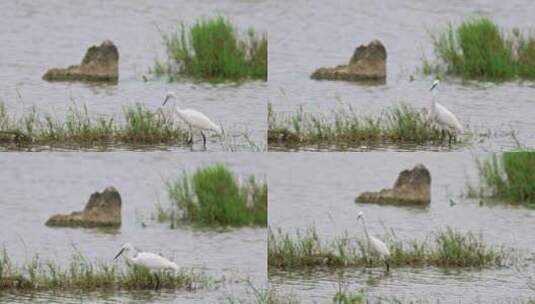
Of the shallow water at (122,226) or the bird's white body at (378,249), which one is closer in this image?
the bird's white body at (378,249)

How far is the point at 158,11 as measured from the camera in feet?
102

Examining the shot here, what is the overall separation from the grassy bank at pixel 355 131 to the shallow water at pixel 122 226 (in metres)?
1.32

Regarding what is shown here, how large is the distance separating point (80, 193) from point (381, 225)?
5157mm

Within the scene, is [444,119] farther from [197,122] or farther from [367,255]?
[197,122]

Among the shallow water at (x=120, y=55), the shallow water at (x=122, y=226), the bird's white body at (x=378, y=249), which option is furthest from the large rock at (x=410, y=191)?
the bird's white body at (x=378, y=249)

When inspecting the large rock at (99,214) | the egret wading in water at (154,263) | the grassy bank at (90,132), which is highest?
the grassy bank at (90,132)

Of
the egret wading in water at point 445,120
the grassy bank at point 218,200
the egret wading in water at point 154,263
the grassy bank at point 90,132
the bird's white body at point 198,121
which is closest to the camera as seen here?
the egret wading in water at point 154,263

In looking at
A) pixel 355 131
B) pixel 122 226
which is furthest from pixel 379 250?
pixel 122 226

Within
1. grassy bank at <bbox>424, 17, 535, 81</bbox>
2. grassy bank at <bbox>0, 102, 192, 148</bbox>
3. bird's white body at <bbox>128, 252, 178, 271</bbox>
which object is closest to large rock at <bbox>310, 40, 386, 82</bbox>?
grassy bank at <bbox>424, 17, 535, 81</bbox>

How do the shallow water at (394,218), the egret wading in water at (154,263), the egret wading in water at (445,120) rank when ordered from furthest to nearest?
the egret wading in water at (445,120) → the shallow water at (394,218) → the egret wading in water at (154,263)

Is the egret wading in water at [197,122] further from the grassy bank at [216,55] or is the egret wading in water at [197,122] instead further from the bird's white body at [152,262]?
the grassy bank at [216,55]

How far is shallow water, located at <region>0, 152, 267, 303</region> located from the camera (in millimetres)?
19672

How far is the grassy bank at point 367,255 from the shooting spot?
63.2ft

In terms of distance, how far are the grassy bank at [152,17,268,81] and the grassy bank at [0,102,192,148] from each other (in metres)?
3.71
